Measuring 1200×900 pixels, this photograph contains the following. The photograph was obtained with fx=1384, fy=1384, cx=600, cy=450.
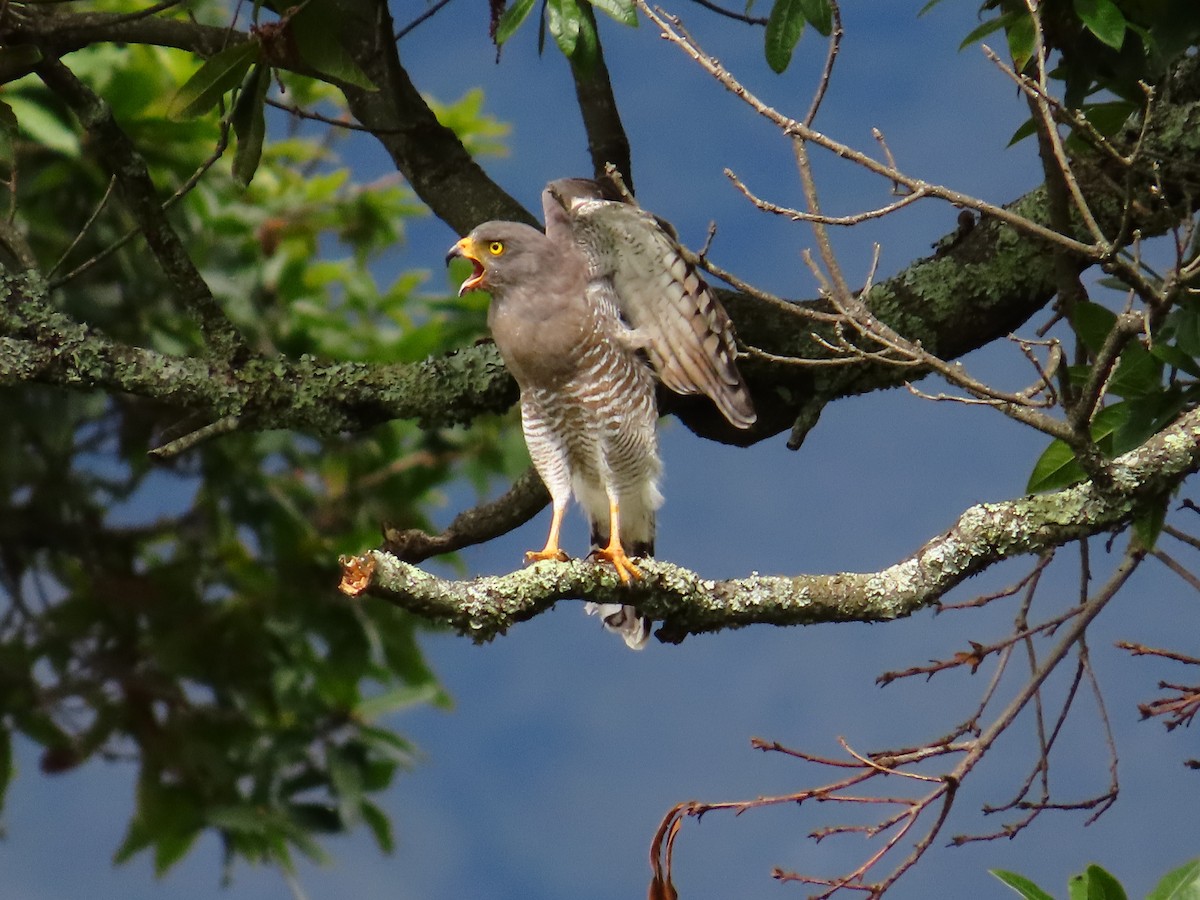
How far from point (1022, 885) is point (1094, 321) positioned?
106cm

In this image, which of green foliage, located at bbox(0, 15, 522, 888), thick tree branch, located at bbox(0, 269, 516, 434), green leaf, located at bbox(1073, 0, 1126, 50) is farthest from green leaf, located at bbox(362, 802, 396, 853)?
green leaf, located at bbox(1073, 0, 1126, 50)

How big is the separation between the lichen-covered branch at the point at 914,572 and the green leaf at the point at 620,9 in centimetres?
104

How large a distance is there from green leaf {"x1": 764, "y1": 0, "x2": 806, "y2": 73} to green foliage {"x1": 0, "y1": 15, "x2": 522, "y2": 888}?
2.14 meters

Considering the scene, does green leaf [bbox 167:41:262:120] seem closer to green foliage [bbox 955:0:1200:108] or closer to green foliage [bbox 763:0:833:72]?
green foliage [bbox 763:0:833:72]

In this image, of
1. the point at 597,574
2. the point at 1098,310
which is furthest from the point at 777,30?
the point at 597,574

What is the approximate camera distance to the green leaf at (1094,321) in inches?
105

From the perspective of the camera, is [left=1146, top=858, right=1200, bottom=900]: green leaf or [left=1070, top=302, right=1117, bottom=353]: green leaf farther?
[left=1070, top=302, right=1117, bottom=353]: green leaf

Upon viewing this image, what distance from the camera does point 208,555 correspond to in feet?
18.1

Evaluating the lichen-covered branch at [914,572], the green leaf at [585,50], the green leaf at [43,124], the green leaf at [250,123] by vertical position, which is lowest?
the lichen-covered branch at [914,572]

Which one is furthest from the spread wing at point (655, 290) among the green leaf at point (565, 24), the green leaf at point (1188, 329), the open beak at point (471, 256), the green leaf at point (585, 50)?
the green leaf at point (1188, 329)

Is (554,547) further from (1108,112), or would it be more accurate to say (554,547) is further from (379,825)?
(379,825)

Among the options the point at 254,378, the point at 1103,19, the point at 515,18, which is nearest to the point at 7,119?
the point at 254,378

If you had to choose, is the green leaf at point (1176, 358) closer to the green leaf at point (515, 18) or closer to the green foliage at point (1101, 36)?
the green foliage at point (1101, 36)

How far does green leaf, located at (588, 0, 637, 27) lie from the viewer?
267cm
